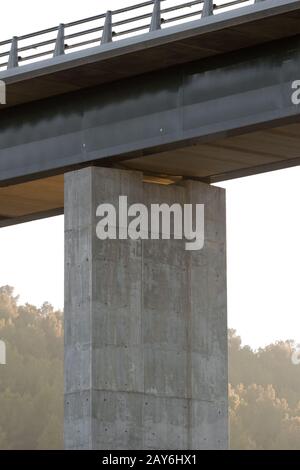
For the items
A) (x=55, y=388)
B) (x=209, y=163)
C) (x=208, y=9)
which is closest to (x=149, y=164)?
(x=209, y=163)

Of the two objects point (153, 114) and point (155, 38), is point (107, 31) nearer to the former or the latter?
point (155, 38)

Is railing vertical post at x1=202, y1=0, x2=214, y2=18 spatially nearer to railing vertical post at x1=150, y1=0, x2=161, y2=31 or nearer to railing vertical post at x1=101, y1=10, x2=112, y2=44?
railing vertical post at x1=150, y1=0, x2=161, y2=31

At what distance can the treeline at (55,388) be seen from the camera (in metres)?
129

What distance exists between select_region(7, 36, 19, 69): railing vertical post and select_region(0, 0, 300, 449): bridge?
0.04m

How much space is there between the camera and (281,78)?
3925 cm

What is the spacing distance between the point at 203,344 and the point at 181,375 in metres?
1.20

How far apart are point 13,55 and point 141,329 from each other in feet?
23.8

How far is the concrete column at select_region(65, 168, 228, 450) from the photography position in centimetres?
4234

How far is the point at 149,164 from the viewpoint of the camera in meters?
44.5

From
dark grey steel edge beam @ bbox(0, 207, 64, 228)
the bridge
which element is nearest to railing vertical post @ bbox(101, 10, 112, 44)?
the bridge

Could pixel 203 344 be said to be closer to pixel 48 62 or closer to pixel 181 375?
pixel 181 375

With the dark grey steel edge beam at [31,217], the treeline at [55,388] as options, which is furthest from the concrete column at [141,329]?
the treeline at [55,388]

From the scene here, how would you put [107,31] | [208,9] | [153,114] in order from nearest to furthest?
[208,9] < [107,31] < [153,114]

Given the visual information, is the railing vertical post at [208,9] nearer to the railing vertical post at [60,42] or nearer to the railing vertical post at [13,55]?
the railing vertical post at [60,42]
